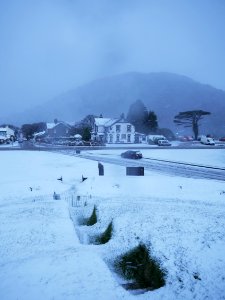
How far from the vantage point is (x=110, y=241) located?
11961 millimetres

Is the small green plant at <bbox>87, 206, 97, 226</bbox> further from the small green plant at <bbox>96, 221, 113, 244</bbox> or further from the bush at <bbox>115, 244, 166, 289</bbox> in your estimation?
the bush at <bbox>115, 244, 166, 289</bbox>

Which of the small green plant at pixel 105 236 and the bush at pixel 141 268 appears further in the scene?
the small green plant at pixel 105 236

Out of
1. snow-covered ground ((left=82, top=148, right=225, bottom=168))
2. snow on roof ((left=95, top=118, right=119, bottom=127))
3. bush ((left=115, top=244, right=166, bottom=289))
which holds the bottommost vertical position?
bush ((left=115, top=244, right=166, bottom=289))

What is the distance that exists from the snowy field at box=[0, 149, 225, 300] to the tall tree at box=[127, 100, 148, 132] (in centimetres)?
7437

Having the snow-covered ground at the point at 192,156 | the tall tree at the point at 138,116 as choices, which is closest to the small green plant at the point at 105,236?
the snow-covered ground at the point at 192,156

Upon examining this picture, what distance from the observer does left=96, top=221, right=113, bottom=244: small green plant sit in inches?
490

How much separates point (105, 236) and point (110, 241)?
32.4 inches

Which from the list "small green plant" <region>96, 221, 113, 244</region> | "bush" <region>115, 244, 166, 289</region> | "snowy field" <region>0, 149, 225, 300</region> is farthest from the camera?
"small green plant" <region>96, 221, 113, 244</region>

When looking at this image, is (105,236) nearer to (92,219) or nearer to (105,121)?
(92,219)

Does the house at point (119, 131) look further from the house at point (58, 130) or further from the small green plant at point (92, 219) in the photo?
the small green plant at point (92, 219)

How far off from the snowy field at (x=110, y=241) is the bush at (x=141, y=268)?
0.92ft

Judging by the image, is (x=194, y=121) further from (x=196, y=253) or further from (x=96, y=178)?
(x=196, y=253)

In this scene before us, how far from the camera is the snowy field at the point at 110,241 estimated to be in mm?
8727

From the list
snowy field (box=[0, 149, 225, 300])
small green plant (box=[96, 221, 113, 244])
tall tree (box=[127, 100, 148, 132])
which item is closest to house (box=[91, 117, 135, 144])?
tall tree (box=[127, 100, 148, 132])
